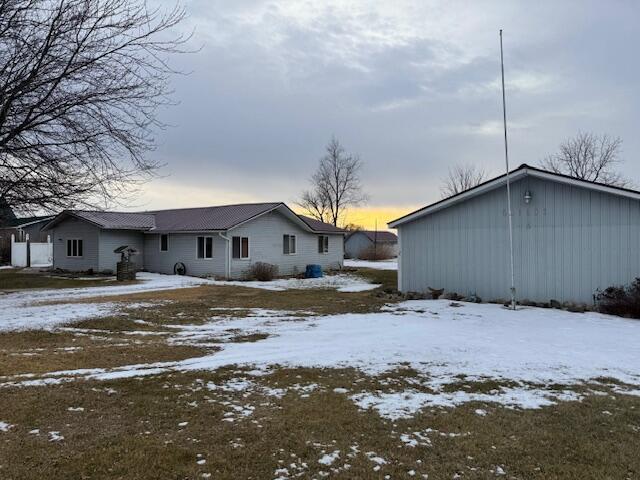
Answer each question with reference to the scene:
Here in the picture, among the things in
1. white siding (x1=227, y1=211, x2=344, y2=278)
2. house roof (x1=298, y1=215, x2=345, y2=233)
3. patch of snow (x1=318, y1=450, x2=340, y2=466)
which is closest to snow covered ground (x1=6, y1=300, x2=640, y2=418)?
patch of snow (x1=318, y1=450, x2=340, y2=466)

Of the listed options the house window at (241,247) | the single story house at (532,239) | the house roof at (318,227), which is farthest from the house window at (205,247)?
the single story house at (532,239)

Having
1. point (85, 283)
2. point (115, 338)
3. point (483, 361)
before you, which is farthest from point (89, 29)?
point (85, 283)

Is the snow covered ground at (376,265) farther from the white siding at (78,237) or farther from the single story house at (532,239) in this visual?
the single story house at (532,239)

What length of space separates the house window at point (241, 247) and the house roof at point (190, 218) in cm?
104

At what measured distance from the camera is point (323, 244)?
104 feet

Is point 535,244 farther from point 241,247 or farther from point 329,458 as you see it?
point 241,247

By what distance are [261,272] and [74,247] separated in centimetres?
1179

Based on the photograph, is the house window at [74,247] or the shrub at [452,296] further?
the house window at [74,247]

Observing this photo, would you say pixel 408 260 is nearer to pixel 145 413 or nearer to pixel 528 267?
pixel 528 267

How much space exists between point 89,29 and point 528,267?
12717 millimetres

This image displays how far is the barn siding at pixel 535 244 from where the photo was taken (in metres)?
13.0

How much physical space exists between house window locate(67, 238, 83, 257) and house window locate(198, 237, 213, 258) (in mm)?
7527

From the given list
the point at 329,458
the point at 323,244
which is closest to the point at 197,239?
the point at 323,244

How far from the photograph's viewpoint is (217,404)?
522cm
